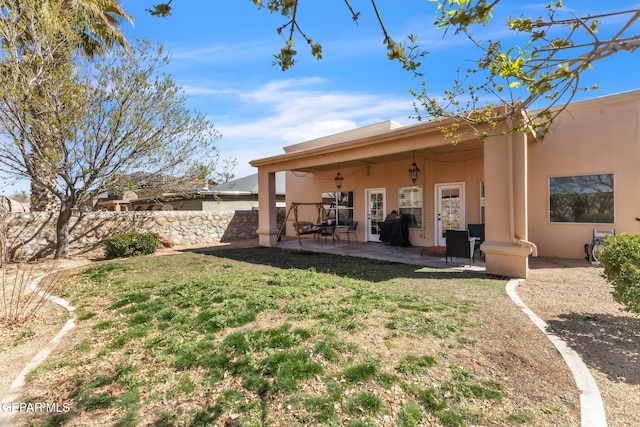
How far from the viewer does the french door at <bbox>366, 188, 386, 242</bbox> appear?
12508mm

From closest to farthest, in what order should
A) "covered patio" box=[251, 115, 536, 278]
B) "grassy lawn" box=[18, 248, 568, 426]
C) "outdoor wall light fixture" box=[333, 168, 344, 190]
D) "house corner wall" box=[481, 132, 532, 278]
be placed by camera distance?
"grassy lawn" box=[18, 248, 568, 426] → "house corner wall" box=[481, 132, 532, 278] → "covered patio" box=[251, 115, 536, 278] → "outdoor wall light fixture" box=[333, 168, 344, 190]

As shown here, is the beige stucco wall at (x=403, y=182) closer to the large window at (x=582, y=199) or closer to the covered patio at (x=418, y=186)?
the covered patio at (x=418, y=186)

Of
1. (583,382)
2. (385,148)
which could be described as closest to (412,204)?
(385,148)

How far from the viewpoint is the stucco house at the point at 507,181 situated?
658 centimetres

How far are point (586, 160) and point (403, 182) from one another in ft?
16.7

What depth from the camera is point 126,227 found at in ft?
38.5

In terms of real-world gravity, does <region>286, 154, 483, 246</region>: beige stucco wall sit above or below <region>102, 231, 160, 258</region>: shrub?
above

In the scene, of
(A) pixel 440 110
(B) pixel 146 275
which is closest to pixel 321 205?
(B) pixel 146 275

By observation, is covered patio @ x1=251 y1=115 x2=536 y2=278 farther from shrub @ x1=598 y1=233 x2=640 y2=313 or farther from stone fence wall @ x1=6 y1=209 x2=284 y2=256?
stone fence wall @ x1=6 y1=209 x2=284 y2=256

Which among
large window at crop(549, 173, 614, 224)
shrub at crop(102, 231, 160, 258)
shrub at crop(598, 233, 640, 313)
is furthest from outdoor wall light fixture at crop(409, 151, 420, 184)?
shrub at crop(102, 231, 160, 258)

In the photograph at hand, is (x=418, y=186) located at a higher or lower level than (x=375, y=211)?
higher

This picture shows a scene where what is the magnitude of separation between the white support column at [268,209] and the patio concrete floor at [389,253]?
1.72 feet

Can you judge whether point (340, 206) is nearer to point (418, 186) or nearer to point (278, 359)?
point (418, 186)

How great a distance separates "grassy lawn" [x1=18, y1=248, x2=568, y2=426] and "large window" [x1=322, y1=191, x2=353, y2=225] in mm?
8033
